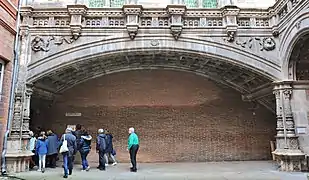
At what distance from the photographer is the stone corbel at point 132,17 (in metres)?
9.12

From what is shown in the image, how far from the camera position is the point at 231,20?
933cm

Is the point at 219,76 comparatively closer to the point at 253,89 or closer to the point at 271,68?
the point at 253,89

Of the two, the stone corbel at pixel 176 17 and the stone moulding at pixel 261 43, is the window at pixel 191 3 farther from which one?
the stone moulding at pixel 261 43

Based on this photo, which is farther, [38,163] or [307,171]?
[38,163]

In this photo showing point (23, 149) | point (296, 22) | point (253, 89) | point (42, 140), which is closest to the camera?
point (296, 22)

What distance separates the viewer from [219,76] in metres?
11.9

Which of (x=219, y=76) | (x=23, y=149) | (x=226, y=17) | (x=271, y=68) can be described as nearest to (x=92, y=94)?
(x=23, y=149)

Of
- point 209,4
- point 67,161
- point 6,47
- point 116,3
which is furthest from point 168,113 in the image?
point 6,47

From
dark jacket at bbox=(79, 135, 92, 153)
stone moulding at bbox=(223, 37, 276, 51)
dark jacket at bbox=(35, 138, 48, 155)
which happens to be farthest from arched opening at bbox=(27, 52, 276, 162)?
dark jacket at bbox=(79, 135, 92, 153)

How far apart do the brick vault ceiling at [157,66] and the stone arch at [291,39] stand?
707mm

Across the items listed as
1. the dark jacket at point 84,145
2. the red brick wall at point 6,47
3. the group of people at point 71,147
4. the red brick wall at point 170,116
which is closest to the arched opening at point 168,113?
the red brick wall at point 170,116

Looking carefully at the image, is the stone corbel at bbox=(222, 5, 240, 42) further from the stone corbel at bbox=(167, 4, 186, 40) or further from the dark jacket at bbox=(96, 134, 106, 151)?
the dark jacket at bbox=(96, 134, 106, 151)

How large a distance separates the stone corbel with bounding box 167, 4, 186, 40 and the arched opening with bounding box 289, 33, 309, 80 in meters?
3.74

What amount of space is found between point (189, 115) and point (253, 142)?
3.19 m
